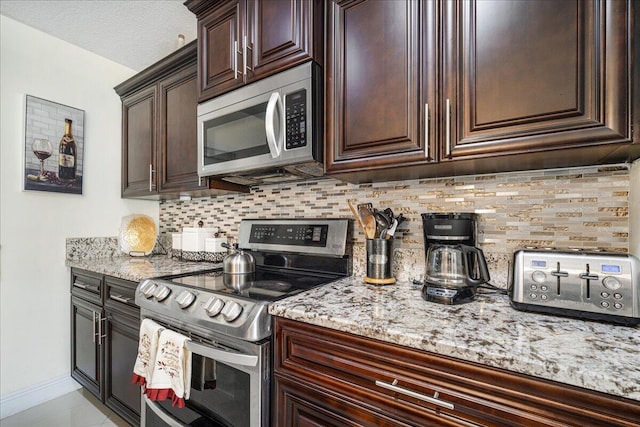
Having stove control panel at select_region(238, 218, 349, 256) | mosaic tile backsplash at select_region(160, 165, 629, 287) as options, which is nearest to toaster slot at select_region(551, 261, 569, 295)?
mosaic tile backsplash at select_region(160, 165, 629, 287)

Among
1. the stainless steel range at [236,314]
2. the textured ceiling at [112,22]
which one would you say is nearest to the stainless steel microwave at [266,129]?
the stainless steel range at [236,314]

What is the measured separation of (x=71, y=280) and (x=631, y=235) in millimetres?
3121

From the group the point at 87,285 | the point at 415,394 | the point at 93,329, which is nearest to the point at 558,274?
the point at 415,394

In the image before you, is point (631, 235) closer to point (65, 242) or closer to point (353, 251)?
point (353, 251)

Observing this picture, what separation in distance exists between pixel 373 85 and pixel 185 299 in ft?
3.73

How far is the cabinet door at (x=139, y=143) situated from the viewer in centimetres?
222

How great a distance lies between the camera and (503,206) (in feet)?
4.08

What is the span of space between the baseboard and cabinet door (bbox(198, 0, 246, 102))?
220 cm

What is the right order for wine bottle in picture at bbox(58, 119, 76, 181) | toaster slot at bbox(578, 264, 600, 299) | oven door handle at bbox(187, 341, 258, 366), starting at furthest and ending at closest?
1. wine bottle in picture at bbox(58, 119, 76, 181)
2. oven door handle at bbox(187, 341, 258, 366)
3. toaster slot at bbox(578, 264, 600, 299)

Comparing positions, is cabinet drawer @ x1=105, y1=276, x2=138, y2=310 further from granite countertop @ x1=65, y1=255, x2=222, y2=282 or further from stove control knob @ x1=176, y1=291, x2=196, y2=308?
stove control knob @ x1=176, y1=291, x2=196, y2=308

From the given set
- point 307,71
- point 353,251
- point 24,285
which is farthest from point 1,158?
point 353,251

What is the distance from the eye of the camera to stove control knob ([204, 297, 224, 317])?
1126 millimetres

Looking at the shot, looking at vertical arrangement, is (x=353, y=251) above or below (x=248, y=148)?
below

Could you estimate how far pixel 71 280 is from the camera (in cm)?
222
